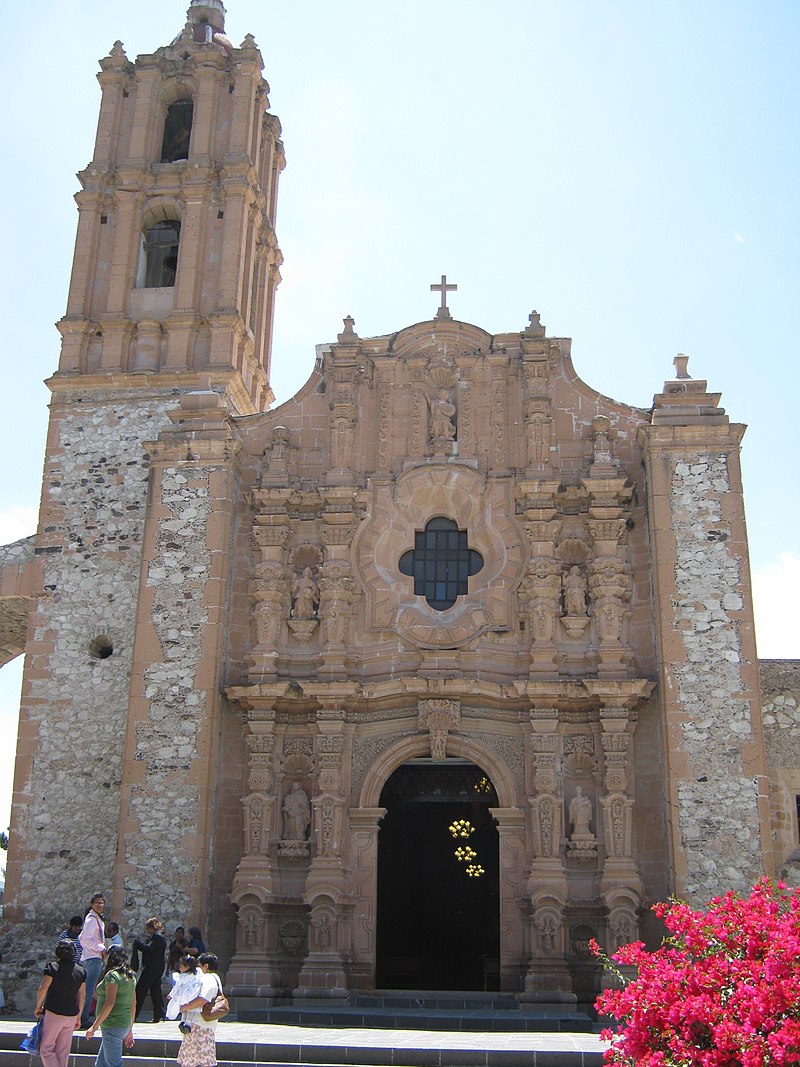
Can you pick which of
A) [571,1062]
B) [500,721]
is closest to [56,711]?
[500,721]

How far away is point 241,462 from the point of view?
20703mm

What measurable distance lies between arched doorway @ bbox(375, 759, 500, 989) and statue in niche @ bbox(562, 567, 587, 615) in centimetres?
296

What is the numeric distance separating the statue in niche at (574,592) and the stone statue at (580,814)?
9.59 ft

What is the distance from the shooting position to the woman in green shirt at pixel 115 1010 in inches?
426

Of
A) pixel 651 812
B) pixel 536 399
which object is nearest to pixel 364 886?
pixel 651 812

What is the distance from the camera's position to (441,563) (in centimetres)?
2003

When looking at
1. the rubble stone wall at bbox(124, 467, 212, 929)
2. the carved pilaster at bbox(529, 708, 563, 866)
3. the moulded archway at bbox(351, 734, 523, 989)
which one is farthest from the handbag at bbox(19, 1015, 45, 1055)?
the carved pilaster at bbox(529, 708, 563, 866)

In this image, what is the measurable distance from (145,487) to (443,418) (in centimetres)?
549

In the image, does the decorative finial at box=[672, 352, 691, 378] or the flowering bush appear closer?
the flowering bush

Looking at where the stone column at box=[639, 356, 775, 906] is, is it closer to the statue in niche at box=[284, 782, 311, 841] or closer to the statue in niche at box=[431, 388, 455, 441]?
the statue in niche at box=[431, 388, 455, 441]

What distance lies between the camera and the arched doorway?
60.7ft

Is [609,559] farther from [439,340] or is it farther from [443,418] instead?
[439,340]

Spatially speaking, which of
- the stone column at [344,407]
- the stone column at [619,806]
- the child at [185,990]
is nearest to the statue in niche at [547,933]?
the stone column at [619,806]

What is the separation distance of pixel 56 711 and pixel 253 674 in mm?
3735
